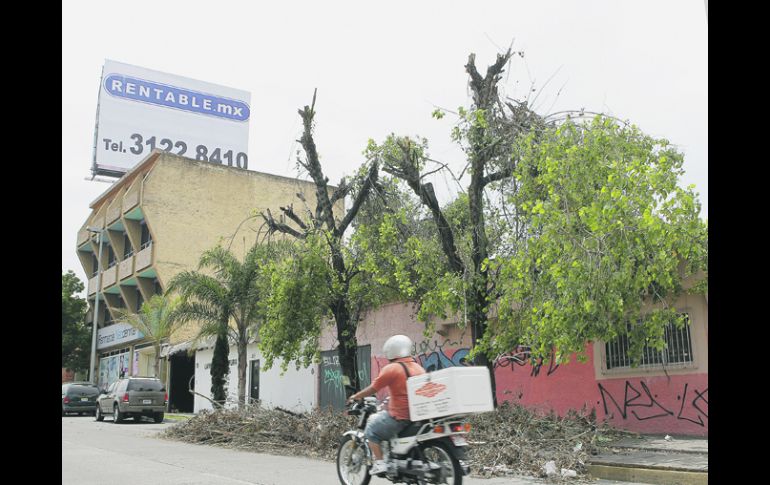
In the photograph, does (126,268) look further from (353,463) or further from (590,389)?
(353,463)

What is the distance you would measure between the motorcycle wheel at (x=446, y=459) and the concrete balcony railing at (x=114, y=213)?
39.9 m

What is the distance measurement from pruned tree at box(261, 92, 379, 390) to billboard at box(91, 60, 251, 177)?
34.3 m

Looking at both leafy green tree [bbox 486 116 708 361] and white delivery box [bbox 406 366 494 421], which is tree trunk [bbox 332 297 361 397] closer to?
leafy green tree [bbox 486 116 708 361]

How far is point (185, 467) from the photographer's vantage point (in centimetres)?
1123

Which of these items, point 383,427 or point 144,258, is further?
point 144,258

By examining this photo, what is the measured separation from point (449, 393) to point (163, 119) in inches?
1828

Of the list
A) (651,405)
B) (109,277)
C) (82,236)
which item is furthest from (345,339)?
(82,236)

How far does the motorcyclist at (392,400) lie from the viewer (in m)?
7.17

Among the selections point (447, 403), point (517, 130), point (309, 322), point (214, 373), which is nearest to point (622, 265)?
point (517, 130)

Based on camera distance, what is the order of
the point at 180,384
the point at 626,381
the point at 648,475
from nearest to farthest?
the point at 648,475 < the point at 626,381 < the point at 180,384

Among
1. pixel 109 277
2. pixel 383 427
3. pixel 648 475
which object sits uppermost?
pixel 109 277

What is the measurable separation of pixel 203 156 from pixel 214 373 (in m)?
29.5

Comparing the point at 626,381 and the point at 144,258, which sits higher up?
the point at 144,258
